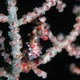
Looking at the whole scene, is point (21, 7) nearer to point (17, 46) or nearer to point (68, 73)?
point (17, 46)

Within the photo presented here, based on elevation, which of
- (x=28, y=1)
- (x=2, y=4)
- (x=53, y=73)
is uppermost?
(x=28, y=1)

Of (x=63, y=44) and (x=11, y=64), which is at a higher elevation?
(x=63, y=44)

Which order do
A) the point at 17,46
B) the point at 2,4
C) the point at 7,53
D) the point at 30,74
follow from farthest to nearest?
the point at 30,74
the point at 2,4
the point at 7,53
the point at 17,46

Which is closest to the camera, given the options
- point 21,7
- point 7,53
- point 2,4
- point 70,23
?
point 7,53

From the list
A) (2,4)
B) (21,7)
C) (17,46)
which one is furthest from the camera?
(21,7)

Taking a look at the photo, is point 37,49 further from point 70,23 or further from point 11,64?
point 70,23

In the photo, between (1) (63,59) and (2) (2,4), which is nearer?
(2) (2,4)

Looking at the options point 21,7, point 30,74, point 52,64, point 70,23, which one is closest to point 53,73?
point 52,64

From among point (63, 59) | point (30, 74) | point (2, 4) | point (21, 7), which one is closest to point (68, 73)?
point (63, 59)

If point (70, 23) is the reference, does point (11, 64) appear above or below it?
below

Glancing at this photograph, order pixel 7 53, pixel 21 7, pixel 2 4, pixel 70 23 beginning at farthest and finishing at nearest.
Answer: pixel 70 23 → pixel 21 7 → pixel 2 4 → pixel 7 53
